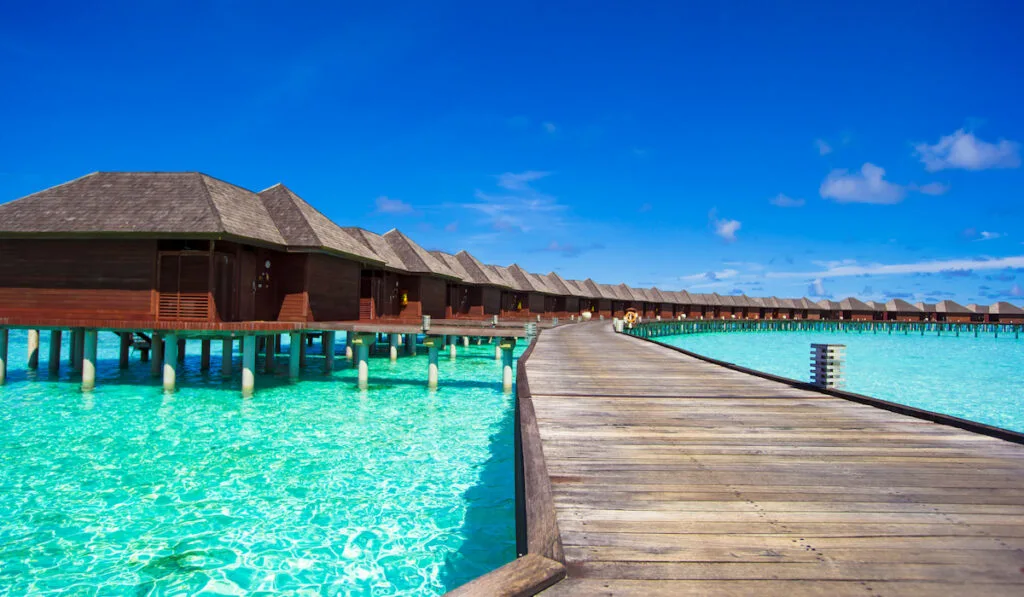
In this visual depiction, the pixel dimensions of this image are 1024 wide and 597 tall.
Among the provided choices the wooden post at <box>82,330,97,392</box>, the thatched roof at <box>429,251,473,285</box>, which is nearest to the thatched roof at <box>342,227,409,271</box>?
the thatched roof at <box>429,251,473,285</box>

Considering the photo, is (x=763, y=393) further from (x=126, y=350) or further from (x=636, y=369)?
(x=126, y=350)

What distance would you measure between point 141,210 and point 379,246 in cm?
1159

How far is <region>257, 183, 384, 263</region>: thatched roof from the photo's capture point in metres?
17.6

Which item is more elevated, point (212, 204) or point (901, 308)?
point (212, 204)

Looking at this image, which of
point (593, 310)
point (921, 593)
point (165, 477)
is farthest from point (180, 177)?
point (593, 310)

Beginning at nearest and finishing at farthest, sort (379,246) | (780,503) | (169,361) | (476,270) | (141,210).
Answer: (780,503) < (169,361) < (141,210) < (379,246) < (476,270)

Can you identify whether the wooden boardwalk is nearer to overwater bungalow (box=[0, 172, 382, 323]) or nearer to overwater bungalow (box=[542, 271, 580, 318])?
overwater bungalow (box=[0, 172, 382, 323])

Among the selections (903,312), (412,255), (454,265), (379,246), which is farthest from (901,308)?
(379,246)

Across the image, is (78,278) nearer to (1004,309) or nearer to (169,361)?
(169,361)

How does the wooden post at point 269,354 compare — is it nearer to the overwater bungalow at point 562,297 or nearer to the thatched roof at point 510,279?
the thatched roof at point 510,279

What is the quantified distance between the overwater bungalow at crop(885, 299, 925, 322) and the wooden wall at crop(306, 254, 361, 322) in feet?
269

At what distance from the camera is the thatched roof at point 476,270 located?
121ft

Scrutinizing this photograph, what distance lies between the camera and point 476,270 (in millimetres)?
37719

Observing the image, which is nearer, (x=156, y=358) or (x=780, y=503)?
(x=780, y=503)
